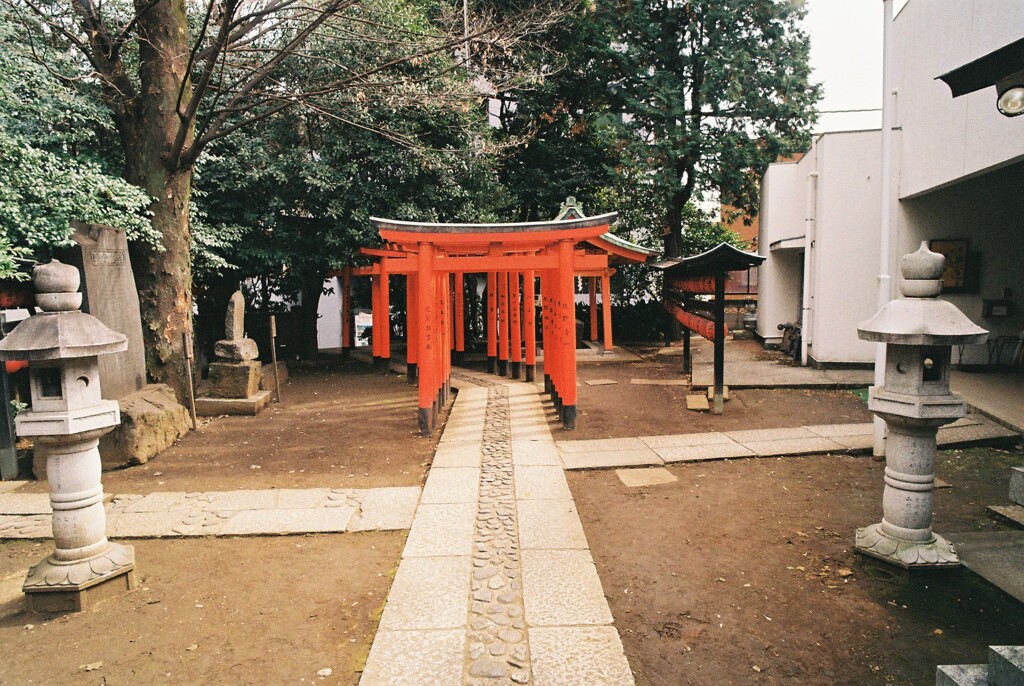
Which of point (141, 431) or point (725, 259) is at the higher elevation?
point (725, 259)

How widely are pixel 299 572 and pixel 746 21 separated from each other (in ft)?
57.2

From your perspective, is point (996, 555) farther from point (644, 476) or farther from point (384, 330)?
point (384, 330)

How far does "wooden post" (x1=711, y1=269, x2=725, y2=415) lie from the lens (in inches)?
352

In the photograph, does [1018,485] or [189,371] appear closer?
[1018,485]

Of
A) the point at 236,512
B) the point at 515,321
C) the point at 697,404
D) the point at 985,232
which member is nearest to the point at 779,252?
the point at 985,232

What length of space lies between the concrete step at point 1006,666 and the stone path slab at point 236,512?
3.81m

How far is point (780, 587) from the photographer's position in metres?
3.79

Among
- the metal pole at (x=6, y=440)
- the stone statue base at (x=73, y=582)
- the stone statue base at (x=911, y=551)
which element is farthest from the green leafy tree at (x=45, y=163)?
the stone statue base at (x=911, y=551)

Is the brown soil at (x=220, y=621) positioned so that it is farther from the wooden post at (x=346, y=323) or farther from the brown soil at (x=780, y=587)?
the wooden post at (x=346, y=323)

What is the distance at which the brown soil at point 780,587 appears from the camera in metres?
3.05

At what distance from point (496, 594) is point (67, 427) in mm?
2802

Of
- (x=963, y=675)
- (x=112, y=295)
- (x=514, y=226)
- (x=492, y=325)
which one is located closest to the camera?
(x=963, y=675)

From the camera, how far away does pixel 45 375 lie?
3.67 m

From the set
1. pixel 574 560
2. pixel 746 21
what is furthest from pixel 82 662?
pixel 746 21
